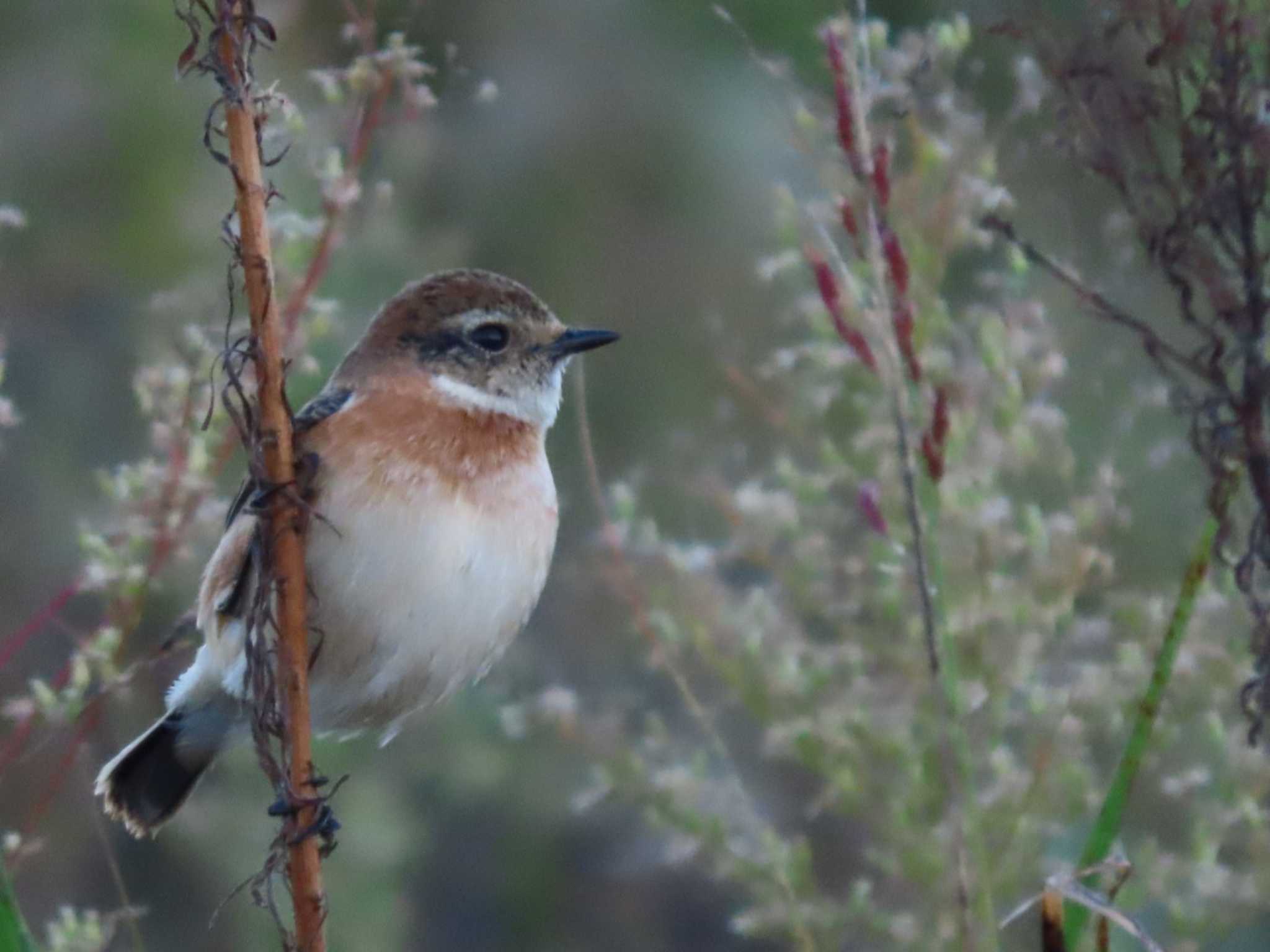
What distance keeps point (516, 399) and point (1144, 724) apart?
1.45 meters

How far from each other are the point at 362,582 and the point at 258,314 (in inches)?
35.8

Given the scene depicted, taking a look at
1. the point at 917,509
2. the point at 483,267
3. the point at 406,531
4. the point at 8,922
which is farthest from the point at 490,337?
A: the point at 483,267

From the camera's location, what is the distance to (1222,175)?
238 cm

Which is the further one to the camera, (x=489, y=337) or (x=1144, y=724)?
(x=489, y=337)

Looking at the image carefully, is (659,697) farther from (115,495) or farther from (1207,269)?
(1207,269)

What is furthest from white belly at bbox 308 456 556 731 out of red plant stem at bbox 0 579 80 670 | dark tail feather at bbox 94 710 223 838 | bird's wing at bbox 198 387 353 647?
red plant stem at bbox 0 579 80 670

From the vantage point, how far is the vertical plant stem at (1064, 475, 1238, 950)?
2463 mm

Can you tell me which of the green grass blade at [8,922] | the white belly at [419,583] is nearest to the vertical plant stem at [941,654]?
the white belly at [419,583]

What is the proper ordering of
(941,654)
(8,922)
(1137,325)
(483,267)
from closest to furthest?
(8,922) < (1137,325) < (941,654) < (483,267)

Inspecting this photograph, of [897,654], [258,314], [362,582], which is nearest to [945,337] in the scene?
[897,654]

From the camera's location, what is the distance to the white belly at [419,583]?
311cm

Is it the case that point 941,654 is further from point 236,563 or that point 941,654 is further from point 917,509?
point 236,563

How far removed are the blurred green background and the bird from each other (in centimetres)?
44

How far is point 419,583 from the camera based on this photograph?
3.18 meters
